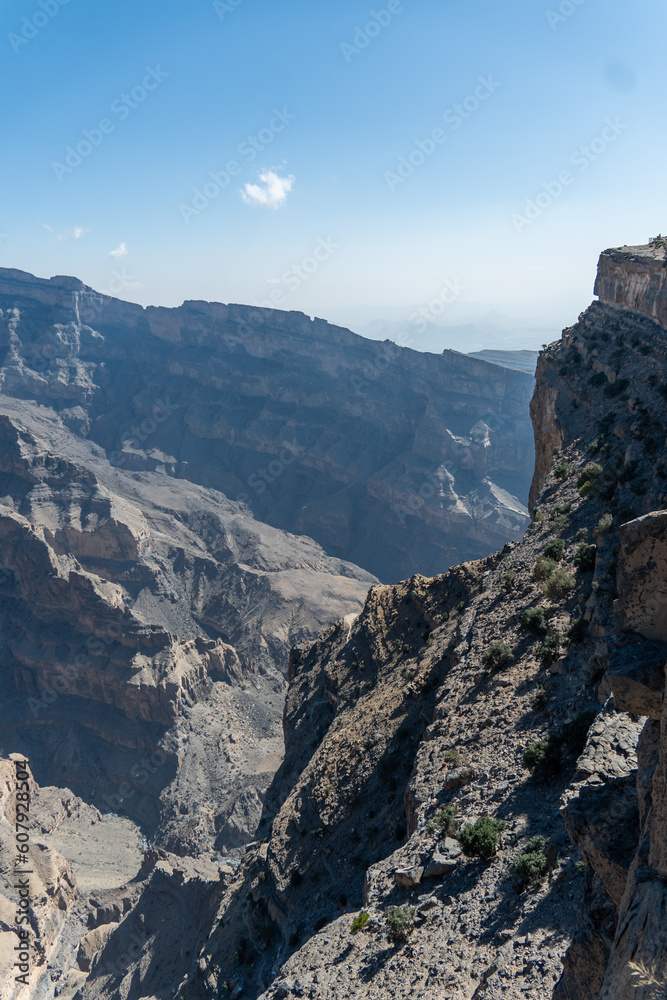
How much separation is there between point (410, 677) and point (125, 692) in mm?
49513

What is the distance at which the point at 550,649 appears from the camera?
16.9m

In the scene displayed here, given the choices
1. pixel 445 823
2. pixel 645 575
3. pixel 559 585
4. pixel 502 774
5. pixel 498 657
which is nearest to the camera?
pixel 645 575

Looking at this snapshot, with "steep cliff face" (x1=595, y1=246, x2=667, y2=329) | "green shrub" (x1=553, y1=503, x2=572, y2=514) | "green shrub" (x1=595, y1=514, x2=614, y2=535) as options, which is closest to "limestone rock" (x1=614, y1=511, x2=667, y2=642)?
"green shrub" (x1=595, y1=514, x2=614, y2=535)

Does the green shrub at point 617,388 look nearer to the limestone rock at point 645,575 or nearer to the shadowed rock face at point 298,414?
the limestone rock at point 645,575

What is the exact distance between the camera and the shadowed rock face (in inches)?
4729

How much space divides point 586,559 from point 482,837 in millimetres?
9464

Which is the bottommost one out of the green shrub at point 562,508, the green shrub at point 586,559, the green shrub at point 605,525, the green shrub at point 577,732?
the green shrub at point 577,732

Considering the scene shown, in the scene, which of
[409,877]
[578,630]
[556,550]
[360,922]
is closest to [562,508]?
[556,550]

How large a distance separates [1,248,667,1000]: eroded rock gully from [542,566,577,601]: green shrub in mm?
55

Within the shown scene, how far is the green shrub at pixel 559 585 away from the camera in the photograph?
1916 cm

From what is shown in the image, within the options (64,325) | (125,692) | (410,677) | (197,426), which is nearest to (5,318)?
(64,325)

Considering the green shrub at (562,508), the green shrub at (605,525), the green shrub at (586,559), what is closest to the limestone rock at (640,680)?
the green shrub at (586,559)

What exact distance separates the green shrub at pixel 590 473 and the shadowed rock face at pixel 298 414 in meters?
87.4

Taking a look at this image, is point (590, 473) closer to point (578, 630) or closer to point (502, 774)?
point (578, 630)
